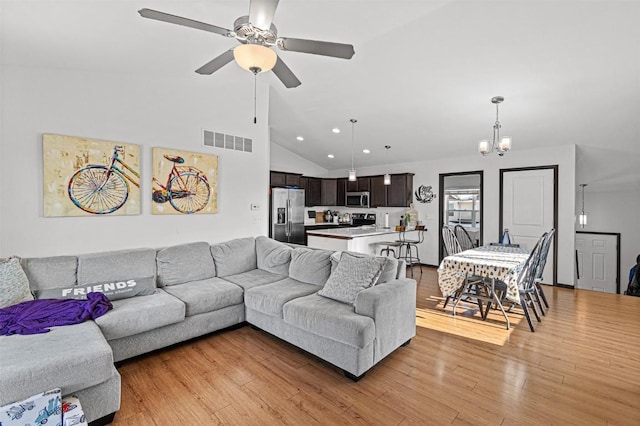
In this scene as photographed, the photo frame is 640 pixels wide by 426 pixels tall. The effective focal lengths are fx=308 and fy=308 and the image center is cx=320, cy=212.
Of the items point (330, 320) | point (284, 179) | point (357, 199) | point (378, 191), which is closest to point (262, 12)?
point (330, 320)

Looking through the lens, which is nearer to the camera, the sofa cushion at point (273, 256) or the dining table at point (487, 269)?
the dining table at point (487, 269)

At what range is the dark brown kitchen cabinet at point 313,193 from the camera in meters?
7.89

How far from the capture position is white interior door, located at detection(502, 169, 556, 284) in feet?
17.5

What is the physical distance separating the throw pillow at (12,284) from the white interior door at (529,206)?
267 inches

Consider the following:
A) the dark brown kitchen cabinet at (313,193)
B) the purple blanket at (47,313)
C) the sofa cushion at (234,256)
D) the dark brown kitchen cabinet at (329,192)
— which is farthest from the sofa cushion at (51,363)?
the dark brown kitchen cabinet at (329,192)

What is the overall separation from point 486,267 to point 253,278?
8.77 ft

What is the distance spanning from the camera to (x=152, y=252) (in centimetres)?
334

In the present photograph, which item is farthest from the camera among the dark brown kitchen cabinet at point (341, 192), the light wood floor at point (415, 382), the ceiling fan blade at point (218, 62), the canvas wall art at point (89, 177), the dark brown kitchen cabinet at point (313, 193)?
the dark brown kitchen cabinet at point (341, 192)

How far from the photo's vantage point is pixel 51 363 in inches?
67.8

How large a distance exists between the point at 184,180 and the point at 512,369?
4.02m

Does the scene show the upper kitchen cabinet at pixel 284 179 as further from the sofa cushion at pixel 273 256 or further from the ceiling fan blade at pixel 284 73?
the ceiling fan blade at pixel 284 73

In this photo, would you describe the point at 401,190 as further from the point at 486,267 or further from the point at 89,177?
the point at 89,177

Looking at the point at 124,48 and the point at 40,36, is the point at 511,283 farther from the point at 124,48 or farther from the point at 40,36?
the point at 40,36

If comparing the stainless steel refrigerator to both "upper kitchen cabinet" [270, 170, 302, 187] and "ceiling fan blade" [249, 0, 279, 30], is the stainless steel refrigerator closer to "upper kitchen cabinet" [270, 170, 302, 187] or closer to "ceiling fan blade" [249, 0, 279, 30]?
"upper kitchen cabinet" [270, 170, 302, 187]
